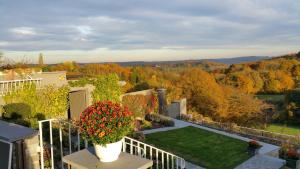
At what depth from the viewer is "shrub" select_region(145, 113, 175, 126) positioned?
590 inches

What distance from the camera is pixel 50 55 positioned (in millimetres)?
22625

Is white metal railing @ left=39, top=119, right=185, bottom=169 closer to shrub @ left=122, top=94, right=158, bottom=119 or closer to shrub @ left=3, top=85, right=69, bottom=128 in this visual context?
shrub @ left=3, top=85, right=69, bottom=128

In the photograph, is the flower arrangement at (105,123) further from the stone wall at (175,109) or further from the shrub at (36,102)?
the stone wall at (175,109)

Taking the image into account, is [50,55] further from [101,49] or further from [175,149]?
[175,149]

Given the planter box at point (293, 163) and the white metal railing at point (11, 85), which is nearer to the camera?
the planter box at point (293, 163)

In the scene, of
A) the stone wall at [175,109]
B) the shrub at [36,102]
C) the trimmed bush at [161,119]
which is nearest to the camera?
the shrub at [36,102]

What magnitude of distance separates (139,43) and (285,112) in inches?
660

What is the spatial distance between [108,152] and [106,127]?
27 centimetres

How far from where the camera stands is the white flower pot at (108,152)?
3053mm

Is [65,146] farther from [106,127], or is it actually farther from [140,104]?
[140,104]

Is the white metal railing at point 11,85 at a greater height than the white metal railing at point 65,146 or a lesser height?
greater

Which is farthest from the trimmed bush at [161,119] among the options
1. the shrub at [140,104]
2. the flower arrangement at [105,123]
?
the flower arrangement at [105,123]

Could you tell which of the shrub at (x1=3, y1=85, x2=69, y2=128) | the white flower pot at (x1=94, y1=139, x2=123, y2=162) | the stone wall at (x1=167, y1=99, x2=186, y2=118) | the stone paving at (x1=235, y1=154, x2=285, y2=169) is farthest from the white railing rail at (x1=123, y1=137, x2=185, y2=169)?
the stone wall at (x1=167, y1=99, x2=186, y2=118)

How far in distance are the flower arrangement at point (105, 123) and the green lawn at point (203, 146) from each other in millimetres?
6967
